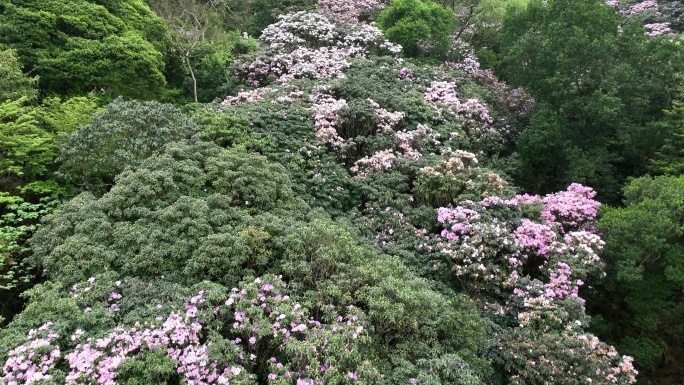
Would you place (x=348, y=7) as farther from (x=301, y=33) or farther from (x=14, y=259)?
(x=14, y=259)

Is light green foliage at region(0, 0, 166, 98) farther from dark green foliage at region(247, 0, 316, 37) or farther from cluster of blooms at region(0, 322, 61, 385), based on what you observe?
dark green foliage at region(247, 0, 316, 37)

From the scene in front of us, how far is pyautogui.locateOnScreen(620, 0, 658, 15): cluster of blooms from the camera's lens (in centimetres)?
2482

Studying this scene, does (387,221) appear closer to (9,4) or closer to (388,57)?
(388,57)

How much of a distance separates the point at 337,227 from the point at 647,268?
301 inches

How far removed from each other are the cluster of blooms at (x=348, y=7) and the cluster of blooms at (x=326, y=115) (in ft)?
33.6

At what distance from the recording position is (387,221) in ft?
31.6

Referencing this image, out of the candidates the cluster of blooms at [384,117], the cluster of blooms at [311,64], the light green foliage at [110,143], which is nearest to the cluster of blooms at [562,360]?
the cluster of blooms at [384,117]

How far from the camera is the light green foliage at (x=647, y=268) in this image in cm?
867

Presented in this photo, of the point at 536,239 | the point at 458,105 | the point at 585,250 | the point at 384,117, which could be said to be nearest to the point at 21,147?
the point at 384,117

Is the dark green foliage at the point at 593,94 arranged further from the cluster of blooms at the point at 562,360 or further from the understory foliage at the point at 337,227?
the cluster of blooms at the point at 562,360

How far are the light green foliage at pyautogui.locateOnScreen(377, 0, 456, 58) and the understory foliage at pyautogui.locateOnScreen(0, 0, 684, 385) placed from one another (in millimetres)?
4580

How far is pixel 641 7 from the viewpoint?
25484mm

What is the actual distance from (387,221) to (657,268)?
648 cm

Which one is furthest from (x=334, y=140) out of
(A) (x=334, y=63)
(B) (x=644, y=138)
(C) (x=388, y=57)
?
(B) (x=644, y=138)
